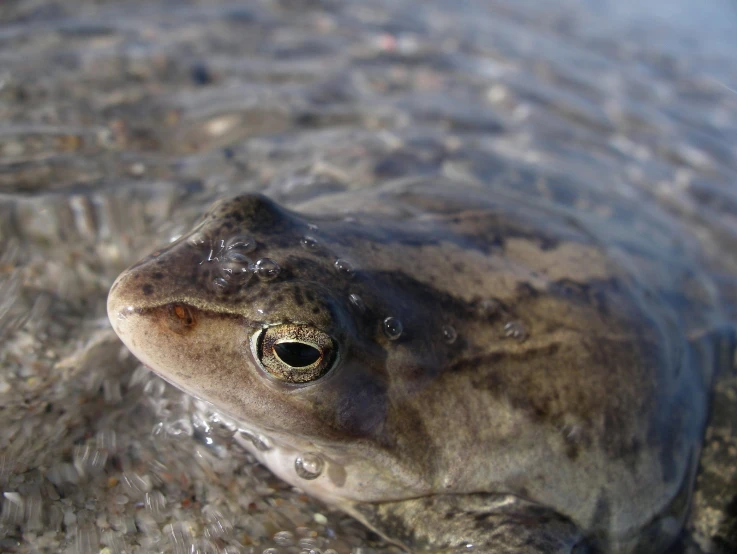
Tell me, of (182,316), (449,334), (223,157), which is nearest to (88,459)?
(182,316)

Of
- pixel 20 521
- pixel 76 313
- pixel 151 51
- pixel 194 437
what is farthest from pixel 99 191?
pixel 151 51

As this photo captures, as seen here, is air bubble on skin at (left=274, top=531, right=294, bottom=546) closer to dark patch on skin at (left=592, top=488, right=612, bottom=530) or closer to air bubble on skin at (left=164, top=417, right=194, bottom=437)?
air bubble on skin at (left=164, top=417, right=194, bottom=437)

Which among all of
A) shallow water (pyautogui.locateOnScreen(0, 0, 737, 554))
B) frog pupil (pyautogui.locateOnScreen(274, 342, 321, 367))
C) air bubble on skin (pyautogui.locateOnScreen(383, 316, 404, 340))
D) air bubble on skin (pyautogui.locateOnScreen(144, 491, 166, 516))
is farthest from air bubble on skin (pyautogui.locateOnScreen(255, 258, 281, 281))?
air bubble on skin (pyautogui.locateOnScreen(144, 491, 166, 516))

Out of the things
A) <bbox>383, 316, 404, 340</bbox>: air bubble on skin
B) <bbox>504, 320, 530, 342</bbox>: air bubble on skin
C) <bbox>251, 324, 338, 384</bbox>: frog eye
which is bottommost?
<bbox>504, 320, 530, 342</bbox>: air bubble on skin

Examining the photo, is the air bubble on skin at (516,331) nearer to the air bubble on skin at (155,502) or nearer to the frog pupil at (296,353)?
the frog pupil at (296,353)

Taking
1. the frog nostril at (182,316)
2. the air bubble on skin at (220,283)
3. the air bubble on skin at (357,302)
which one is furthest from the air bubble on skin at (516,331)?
the frog nostril at (182,316)

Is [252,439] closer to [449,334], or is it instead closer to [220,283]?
[220,283]
